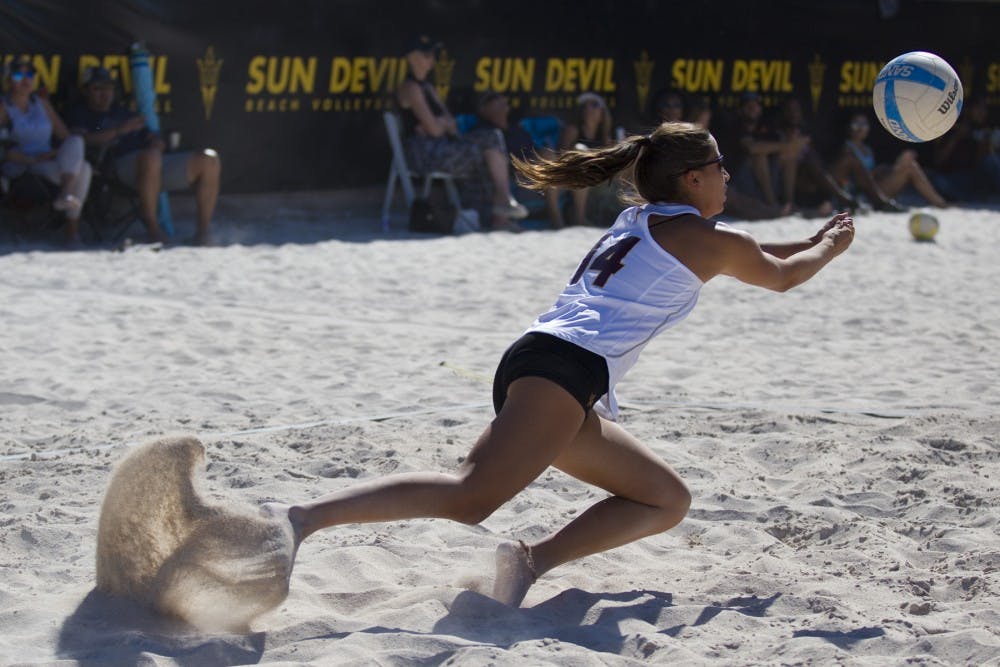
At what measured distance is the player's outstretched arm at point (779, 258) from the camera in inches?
131

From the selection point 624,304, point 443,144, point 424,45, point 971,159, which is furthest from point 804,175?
point 624,304

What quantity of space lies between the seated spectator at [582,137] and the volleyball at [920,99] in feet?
24.4

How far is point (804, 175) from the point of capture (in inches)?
561

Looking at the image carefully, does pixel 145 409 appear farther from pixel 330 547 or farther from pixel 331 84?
pixel 331 84

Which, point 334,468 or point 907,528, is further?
point 334,468

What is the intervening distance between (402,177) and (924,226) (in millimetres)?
4770

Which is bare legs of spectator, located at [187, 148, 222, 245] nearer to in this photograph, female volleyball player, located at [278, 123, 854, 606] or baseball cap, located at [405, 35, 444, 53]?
baseball cap, located at [405, 35, 444, 53]

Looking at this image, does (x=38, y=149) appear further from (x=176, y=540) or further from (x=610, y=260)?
(x=610, y=260)

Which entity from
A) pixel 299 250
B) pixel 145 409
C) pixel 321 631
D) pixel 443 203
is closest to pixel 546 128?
pixel 443 203

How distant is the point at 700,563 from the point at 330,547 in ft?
3.66

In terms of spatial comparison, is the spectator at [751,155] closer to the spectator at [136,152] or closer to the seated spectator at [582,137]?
the seated spectator at [582,137]

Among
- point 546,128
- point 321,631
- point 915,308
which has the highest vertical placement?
point 546,128

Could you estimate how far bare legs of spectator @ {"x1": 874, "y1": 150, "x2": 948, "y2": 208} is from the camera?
14445 mm

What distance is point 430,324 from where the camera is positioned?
754 cm
